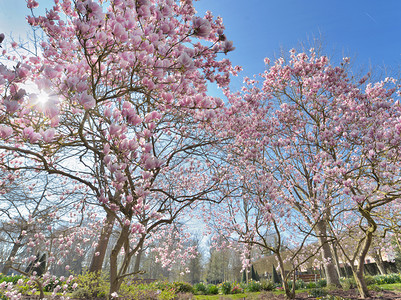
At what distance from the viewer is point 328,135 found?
5473 millimetres

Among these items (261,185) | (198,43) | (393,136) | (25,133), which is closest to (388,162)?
(393,136)

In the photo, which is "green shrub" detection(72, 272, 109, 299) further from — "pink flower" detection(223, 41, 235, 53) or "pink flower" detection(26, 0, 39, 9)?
"pink flower" detection(223, 41, 235, 53)

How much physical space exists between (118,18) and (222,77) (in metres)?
1.95

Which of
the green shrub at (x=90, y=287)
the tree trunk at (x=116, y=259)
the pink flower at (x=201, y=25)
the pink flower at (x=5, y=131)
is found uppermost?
the pink flower at (x=201, y=25)

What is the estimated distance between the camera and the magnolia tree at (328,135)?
467cm

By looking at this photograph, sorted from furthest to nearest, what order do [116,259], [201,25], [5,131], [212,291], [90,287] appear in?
[212,291] < [90,287] < [116,259] < [201,25] < [5,131]

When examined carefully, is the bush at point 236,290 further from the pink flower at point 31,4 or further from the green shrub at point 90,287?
the pink flower at point 31,4

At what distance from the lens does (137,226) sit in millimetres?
3193

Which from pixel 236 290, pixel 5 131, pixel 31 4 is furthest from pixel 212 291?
pixel 31 4

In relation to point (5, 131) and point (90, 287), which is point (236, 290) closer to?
point (90, 287)

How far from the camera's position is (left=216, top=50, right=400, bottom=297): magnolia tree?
15.3 feet

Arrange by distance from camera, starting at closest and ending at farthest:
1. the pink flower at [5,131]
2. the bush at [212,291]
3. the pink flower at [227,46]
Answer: the pink flower at [5,131], the pink flower at [227,46], the bush at [212,291]

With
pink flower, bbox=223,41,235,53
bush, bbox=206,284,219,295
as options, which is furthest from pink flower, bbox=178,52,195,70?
bush, bbox=206,284,219,295

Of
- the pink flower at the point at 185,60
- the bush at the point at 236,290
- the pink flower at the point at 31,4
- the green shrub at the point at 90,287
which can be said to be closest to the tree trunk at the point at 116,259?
the pink flower at the point at 185,60
